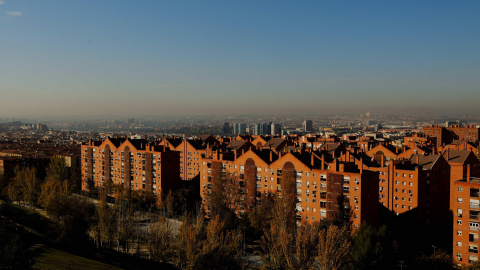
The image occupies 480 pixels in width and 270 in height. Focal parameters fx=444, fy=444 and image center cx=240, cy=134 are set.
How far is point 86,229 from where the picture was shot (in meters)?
36.9

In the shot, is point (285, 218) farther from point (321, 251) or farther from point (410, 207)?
point (410, 207)

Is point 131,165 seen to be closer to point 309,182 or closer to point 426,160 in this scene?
point 309,182

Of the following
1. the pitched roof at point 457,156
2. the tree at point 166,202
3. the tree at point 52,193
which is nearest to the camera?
the tree at point 52,193

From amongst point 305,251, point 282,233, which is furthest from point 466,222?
point 282,233

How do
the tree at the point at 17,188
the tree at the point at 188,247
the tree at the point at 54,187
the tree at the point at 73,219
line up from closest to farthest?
the tree at the point at 188,247 < the tree at the point at 73,219 < the tree at the point at 54,187 < the tree at the point at 17,188

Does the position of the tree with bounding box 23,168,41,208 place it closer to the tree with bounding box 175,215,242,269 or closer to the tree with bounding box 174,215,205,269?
the tree with bounding box 174,215,205,269

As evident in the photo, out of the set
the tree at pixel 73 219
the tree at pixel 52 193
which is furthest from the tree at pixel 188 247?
the tree at pixel 52 193

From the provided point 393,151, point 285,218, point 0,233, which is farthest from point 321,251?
point 393,151

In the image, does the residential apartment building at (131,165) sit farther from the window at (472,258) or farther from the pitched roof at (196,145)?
the window at (472,258)

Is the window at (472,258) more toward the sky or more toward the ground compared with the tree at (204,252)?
more toward the ground

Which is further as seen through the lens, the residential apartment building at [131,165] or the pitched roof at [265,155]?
the residential apartment building at [131,165]

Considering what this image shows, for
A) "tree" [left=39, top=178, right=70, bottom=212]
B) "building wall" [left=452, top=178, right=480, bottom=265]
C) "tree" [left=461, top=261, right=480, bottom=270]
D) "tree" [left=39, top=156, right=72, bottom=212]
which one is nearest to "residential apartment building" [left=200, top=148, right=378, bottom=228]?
"building wall" [left=452, top=178, right=480, bottom=265]

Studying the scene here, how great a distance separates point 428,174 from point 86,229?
30390 mm

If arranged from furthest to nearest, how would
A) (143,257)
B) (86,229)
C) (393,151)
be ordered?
(393,151), (86,229), (143,257)
